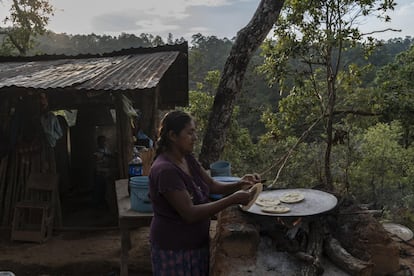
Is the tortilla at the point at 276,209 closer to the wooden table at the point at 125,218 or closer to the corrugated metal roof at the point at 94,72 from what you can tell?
the wooden table at the point at 125,218

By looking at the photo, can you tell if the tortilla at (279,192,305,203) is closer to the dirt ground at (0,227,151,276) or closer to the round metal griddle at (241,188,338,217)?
the round metal griddle at (241,188,338,217)

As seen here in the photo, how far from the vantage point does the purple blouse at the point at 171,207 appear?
7.59 ft

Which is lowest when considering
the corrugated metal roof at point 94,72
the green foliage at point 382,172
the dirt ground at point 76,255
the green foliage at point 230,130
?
the green foliage at point 382,172

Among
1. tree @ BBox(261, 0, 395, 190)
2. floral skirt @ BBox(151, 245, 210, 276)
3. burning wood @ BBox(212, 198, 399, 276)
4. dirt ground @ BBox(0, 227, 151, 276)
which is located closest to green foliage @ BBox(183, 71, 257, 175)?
tree @ BBox(261, 0, 395, 190)

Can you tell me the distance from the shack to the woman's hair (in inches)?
92.6

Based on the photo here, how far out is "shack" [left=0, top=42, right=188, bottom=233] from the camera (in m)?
5.23

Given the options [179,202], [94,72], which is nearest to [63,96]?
[94,72]

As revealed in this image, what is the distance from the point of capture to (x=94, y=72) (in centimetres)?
589

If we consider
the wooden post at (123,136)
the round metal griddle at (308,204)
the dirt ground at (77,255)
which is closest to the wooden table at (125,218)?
the dirt ground at (77,255)

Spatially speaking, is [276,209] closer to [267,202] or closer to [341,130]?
[267,202]

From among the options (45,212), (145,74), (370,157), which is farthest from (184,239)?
(370,157)

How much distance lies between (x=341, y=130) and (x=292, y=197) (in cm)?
512

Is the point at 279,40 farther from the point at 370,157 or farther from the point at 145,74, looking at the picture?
the point at 370,157

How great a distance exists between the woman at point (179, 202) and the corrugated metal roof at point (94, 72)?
241 cm
